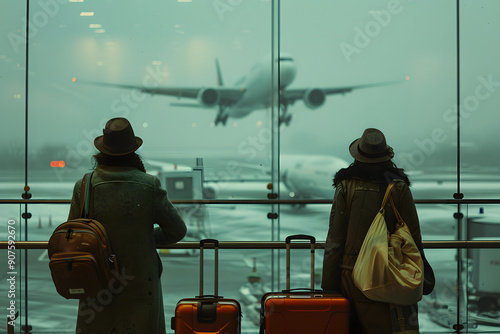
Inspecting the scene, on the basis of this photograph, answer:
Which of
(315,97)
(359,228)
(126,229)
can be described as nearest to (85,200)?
(126,229)

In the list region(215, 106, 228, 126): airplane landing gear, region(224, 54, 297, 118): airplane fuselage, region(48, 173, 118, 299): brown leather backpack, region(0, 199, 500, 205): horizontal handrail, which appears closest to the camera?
region(48, 173, 118, 299): brown leather backpack

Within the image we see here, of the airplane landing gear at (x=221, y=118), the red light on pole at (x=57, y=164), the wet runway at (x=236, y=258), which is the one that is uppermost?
the airplane landing gear at (x=221, y=118)

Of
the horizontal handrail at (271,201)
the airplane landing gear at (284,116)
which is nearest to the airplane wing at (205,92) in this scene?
the airplane landing gear at (284,116)

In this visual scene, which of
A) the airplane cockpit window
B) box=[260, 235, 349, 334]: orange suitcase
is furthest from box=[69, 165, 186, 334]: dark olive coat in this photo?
the airplane cockpit window

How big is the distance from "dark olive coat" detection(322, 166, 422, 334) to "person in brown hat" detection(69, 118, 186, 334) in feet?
2.50

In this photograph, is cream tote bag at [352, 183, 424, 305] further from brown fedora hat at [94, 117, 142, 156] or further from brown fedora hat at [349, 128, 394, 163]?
brown fedora hat at [94, 117, 142, 156]

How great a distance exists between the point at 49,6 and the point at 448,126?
3593 millimetres

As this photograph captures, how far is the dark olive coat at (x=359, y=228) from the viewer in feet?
8.38

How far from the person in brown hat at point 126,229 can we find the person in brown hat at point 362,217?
77 centimetres

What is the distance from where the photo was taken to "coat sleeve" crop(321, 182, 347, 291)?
2628 mm

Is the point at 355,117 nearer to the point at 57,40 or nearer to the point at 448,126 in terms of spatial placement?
the point at 448,126

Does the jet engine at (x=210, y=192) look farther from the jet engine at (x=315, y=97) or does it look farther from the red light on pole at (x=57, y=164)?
the red light on pole at (x=57, y=164)

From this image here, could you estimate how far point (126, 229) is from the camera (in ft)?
8.16

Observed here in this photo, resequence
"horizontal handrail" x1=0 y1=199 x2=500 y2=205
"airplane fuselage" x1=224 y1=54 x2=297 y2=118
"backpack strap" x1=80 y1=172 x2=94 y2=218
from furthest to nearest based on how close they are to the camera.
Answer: "airplane fuselage" x1=224 y1=54 x2=297 y2=118
"horizontal handrail" x1=0 y1=199 x2=500 y2=205
"backpack strap" x1=80 y1=172 x2=94 y2=218
